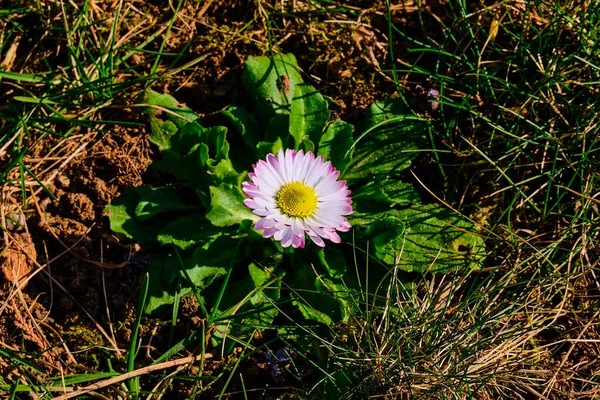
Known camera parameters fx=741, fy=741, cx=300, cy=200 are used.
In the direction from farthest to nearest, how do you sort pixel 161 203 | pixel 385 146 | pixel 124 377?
pixel 385 146 → pixel 161 203 → pixel 124 377

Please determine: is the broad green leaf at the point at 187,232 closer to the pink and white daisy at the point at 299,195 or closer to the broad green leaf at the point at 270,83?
the pink and white daisy at the point at 299,195

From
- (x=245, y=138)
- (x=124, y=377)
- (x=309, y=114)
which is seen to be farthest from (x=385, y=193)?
(x=124, y=377)

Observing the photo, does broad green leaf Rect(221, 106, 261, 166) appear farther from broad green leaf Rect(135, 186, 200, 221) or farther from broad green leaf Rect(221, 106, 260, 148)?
broad green leaf Rect(135, 186, 200, 221)

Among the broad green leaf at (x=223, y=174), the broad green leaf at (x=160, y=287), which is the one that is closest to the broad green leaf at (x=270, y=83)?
the broad green leaf at (x=223, y=174)

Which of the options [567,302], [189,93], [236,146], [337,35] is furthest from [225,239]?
[567,302]

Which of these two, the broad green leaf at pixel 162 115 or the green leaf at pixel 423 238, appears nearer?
the green leaf at pixel 423 238

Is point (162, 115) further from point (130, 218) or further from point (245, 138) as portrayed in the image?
point (130, 218)
